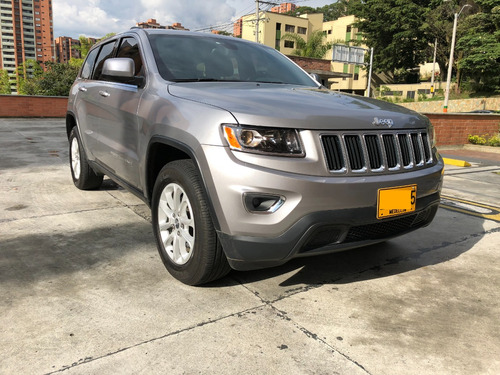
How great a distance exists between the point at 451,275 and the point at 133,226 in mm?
2708

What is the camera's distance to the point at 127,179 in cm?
360

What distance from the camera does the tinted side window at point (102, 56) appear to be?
14.2ft

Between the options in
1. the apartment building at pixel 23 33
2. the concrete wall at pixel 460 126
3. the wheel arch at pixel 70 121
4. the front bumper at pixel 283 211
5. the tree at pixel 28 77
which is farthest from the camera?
the apartment building at pixel 23 33

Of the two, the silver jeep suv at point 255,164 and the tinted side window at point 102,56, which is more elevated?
the tinted side window at point 102,56

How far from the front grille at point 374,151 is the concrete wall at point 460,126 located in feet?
32.1

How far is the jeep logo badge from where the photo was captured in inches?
102

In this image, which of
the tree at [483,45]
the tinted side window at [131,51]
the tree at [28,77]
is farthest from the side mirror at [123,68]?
the tree at [483,45]

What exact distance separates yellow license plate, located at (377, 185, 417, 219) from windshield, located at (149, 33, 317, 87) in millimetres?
1470

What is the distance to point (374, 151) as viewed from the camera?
2551 millimetres

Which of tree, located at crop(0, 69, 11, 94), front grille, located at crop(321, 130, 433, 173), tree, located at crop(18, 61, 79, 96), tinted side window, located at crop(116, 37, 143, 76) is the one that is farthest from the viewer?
tree, located at crop(0, 69, 11, 94)

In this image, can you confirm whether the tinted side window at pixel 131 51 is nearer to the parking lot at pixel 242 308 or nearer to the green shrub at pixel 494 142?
the parking lot at pixel 242 308

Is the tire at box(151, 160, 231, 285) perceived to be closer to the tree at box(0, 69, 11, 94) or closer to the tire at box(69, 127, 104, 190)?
the tire at box(69, 127, 104, 190)

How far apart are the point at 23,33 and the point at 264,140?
145279mm

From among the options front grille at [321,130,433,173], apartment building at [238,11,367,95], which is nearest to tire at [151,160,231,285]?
front grille at [321,130,433,173]
